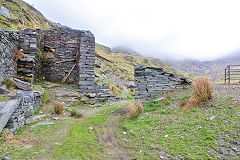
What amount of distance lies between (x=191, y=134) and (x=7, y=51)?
8978 millimetres

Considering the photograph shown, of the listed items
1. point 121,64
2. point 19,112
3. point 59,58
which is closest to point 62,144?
point 19,112

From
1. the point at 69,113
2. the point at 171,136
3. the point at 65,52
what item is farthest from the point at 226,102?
the point at 65,52

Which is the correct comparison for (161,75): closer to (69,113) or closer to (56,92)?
(69,113)

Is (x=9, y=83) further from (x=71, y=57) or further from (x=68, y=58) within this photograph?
(x=71, y=57)

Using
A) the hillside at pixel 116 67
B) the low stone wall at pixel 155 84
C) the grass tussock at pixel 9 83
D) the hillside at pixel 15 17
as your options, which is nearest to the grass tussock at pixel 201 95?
the low stone wall at pixel 155 84

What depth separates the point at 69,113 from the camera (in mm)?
7465

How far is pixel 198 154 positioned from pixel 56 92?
29.9ft

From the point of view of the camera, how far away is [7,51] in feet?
22.6

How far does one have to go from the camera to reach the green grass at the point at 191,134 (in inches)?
108

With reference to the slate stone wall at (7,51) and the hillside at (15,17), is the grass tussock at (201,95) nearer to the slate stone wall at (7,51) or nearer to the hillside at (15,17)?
the slate stone wall at (7,51)

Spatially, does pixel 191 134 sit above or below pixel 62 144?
above

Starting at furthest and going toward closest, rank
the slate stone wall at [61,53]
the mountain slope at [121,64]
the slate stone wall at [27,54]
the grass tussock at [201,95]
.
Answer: the mountain slope at [121,64]
the slate stone wall at [61,53]
the slate stone wall at [27,54]
the grass tussock at [201,95]

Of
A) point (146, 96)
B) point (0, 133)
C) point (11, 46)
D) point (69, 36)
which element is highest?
point (69, 36)

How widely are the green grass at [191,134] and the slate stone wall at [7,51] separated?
21.4 feet
